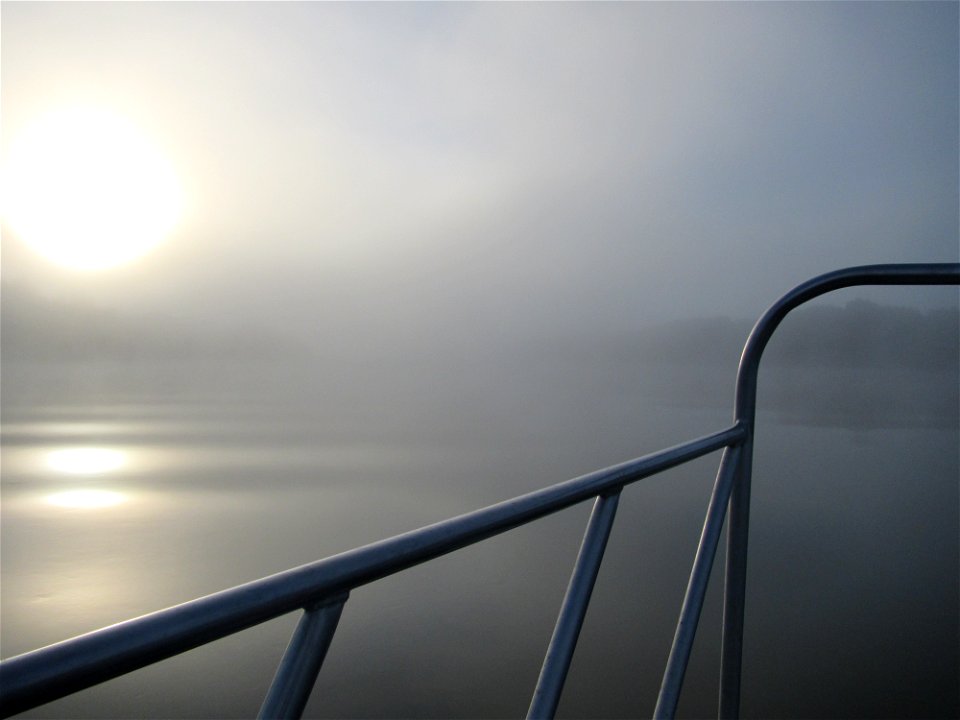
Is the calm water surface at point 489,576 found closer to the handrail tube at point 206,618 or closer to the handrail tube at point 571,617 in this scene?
the handrail tube at point 571,617

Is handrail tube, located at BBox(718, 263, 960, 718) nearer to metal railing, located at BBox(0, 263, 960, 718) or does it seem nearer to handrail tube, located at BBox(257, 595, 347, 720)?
metal railing, located at BBox(0, 263, 960, 718)

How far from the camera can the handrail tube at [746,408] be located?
85 cm

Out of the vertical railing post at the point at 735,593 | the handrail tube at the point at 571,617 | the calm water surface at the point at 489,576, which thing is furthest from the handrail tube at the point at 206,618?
the calm water surface at the point at 489,576

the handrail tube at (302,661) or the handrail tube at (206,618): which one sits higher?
the handrail tube at (206,618)

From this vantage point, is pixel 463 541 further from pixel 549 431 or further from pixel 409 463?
pixel 549 431

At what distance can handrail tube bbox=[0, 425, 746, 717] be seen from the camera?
216 mm

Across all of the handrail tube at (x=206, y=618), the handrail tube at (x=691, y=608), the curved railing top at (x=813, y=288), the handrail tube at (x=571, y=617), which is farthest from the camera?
the curved railing top at (x=813, y=288)

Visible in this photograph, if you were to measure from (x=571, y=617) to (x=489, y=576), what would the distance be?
4.78 meters

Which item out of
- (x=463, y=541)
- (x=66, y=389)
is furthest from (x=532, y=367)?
(x=463, y=541)

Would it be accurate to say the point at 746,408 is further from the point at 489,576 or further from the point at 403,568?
the point at 489,576

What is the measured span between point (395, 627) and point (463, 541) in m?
4.06

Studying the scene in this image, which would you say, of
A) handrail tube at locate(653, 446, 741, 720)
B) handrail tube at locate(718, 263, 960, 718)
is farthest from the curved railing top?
handrail tube at locate(653, 446, 741, 720)

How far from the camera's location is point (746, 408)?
900 mm

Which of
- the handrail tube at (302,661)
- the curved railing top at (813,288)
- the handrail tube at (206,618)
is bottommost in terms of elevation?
the handrail tube at (302,661)
